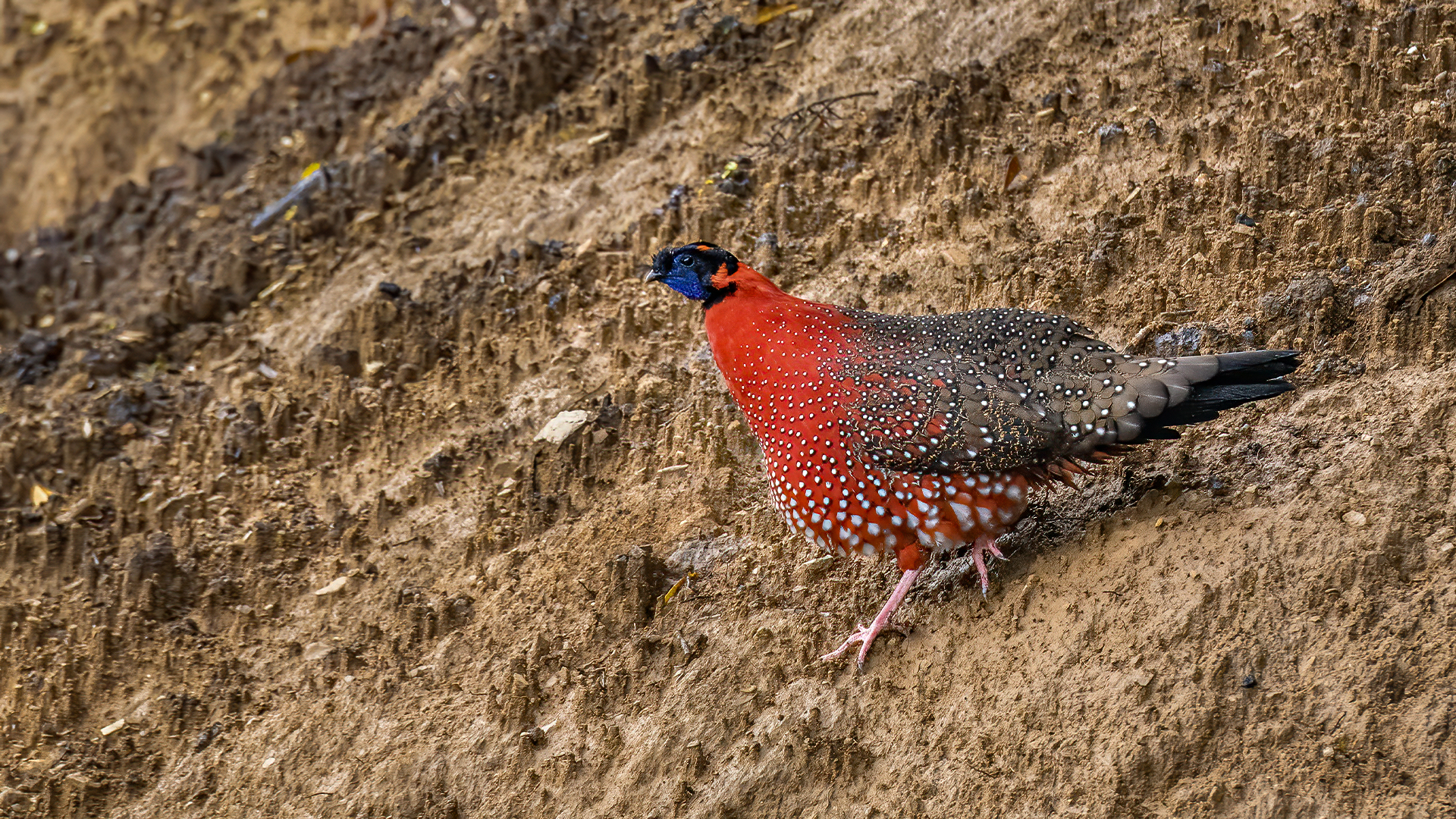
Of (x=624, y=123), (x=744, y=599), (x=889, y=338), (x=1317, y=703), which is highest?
(x=624, y=123)

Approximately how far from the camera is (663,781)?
4254 millimetres

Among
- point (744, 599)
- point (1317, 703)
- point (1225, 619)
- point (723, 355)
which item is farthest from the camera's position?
point (744, 599)

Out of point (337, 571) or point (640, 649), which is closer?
point (640, 649)

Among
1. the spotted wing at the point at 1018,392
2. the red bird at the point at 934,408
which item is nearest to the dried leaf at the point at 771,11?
the red bird at the point at 934,408

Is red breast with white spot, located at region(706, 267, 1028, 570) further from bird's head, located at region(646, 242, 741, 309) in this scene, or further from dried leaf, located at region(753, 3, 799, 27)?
dried leaf, located at region(753, 3, 799, 27)

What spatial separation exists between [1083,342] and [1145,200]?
177cm

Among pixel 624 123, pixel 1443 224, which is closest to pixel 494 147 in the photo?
pixel 624 123

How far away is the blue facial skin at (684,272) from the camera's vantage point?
457 centimetres

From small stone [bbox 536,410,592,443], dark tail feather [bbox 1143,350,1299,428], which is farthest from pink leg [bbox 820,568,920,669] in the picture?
small stone [bbox 536,410,592,443]

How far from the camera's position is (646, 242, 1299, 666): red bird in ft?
12.5

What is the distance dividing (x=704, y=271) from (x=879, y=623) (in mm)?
1465

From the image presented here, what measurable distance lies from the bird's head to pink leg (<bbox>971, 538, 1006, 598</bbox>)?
1309mm

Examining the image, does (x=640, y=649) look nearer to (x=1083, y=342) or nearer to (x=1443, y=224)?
(x=1083, y=342)

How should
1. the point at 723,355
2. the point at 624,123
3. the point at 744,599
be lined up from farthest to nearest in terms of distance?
the point at 624,123, the point at 744,599, the point at 723,355
